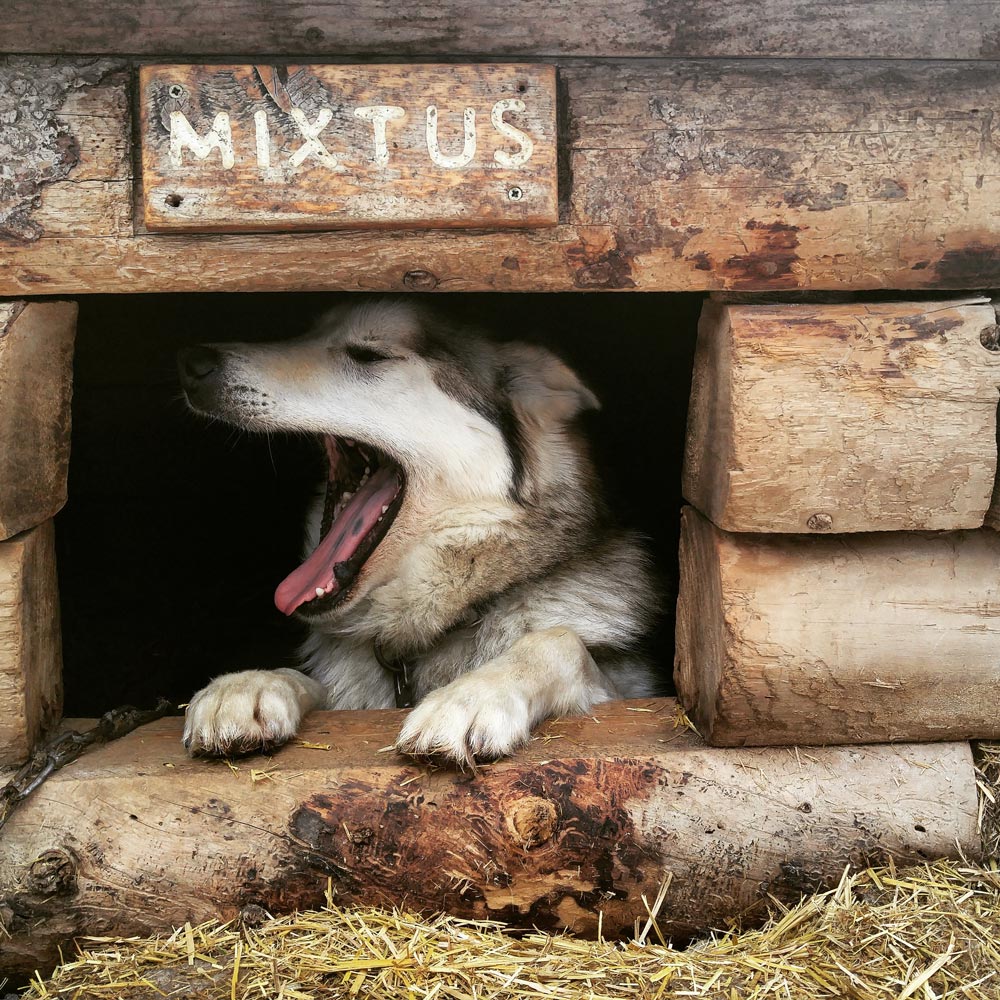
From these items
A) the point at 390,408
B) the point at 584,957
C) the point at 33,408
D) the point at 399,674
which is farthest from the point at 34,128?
the point at 584,957

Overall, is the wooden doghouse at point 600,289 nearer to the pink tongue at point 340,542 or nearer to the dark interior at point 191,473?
the pink tongue at point 340,542

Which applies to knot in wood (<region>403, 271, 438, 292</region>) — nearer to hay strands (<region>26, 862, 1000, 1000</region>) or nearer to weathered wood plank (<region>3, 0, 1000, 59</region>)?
weathered wood plank (<region>3, 0, 1000, 59</region>)

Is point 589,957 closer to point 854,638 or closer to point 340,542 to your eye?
point 854,638

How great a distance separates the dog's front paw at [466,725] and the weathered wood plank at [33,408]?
107 centimetres

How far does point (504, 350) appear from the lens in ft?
11.1

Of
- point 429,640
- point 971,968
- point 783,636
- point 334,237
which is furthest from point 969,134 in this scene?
point 429,640

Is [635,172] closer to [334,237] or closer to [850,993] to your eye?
[334,237]

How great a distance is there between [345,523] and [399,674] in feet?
1.78

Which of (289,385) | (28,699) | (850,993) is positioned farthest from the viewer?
(289,385)

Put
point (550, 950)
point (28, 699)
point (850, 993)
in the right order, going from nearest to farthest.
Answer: point (850, 993)
point (550, 950)
point (28, 699)

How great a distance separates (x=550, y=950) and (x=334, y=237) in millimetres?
1728

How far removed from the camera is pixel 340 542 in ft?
10.8

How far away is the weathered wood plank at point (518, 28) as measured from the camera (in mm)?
2230

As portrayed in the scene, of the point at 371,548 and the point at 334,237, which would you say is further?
the point at 371,548
